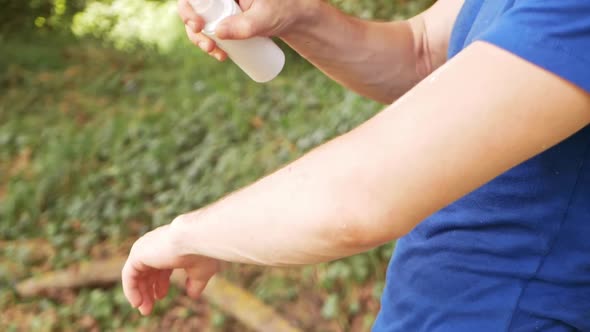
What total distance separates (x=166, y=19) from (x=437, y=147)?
6.37m

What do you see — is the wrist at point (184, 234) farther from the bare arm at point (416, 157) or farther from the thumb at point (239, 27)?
the thumb at point (239, 27)

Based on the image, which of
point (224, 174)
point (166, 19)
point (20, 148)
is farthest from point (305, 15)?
point (166, 19)

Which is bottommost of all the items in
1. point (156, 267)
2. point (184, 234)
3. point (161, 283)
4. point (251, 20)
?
point (161, 283)

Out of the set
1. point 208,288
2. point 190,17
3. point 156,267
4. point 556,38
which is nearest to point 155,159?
point 208,288

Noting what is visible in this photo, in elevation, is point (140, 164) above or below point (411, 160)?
below

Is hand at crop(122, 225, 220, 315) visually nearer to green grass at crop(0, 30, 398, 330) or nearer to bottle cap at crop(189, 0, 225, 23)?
bottle cap at crop(189, 0, 225, 23)

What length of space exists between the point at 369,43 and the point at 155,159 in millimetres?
2874

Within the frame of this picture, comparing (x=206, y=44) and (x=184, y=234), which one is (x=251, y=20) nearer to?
(x=206, y=44)

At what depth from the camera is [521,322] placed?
98cm

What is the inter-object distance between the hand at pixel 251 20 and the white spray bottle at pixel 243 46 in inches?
0.5

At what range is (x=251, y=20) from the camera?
3.88 feet

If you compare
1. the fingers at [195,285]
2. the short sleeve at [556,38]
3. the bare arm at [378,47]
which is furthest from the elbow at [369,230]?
the bare arm at [378,47]

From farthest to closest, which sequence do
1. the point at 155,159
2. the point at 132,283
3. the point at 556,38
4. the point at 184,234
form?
the point at 155,159 < the point at 132,283 < the point at 184,234 < the point at 556,38

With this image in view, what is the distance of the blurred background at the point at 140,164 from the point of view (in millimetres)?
2842
